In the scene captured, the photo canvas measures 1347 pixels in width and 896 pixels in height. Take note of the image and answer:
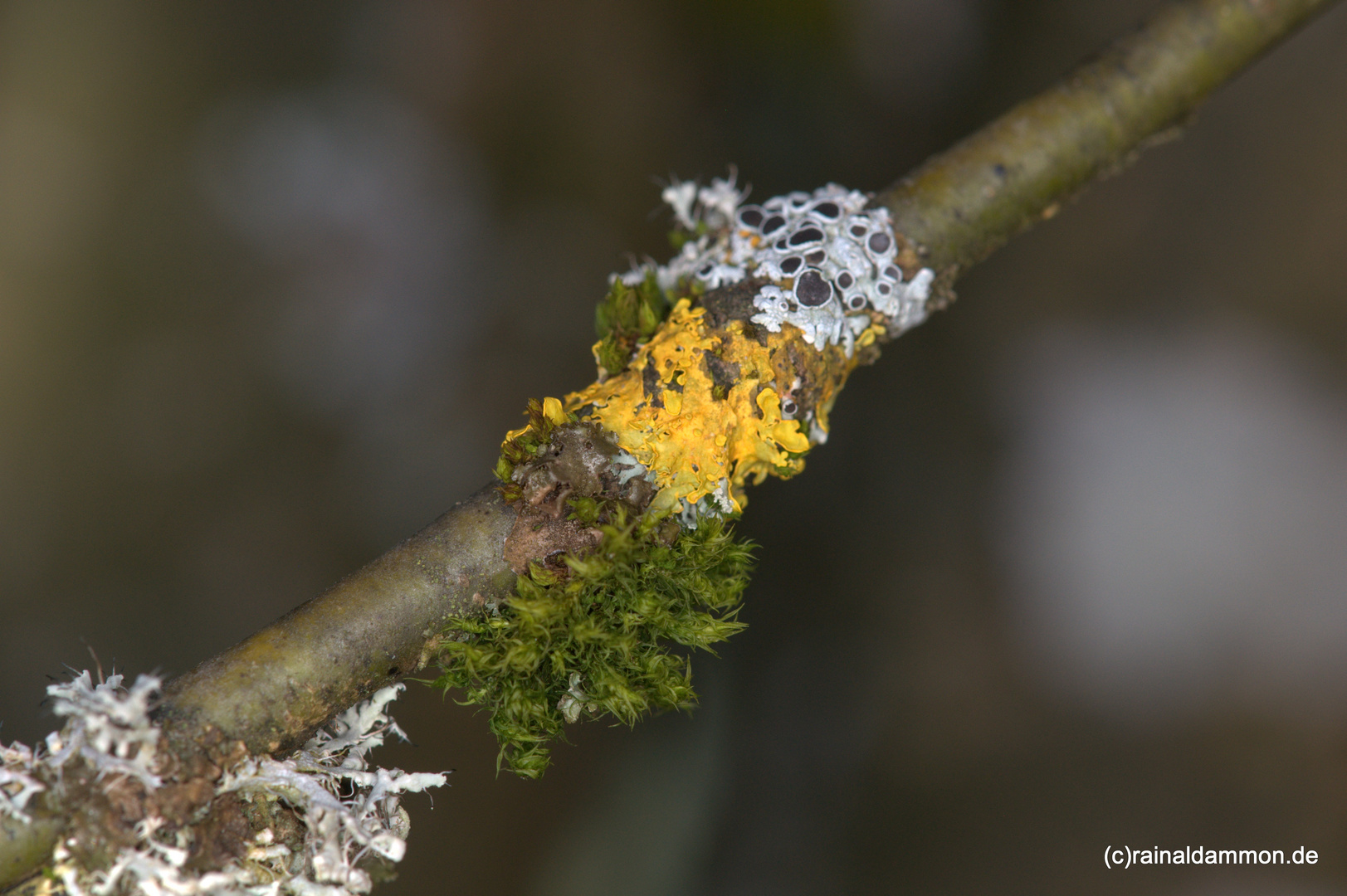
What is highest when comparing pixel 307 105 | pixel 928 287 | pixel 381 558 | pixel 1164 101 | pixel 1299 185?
pixel 307 105

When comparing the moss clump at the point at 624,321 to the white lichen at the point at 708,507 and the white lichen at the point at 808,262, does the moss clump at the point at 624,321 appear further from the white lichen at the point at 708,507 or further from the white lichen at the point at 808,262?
the white lichen at the point at 708,507

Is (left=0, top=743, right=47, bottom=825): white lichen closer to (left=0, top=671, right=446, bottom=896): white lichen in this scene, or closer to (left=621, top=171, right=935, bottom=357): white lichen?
(left=0, top=671, right=446, bottom=896): white lichen

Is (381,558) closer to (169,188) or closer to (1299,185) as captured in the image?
(169,188)

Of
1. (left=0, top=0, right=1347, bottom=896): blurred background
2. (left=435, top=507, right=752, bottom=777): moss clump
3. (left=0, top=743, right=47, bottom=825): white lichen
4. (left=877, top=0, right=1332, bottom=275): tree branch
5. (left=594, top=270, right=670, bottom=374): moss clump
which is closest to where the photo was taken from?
(left=0, top=743, right=47, bottom=825): white lichen

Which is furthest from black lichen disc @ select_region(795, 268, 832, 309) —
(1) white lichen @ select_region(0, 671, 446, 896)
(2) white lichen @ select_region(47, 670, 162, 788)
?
(2) white lichen @ select_region(47, 670, 162, 788)

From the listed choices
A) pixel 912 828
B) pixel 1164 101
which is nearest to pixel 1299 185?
pixel 1164 101
